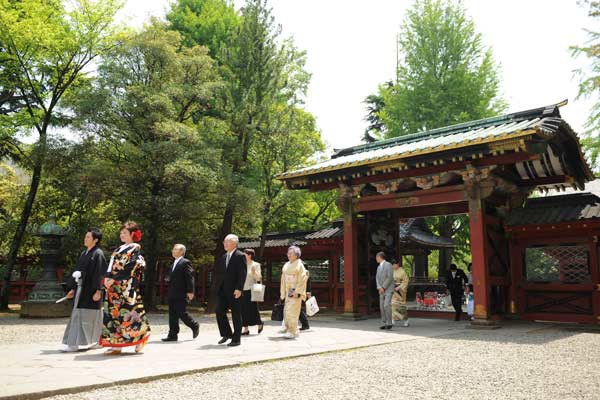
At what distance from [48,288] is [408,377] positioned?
1181cm

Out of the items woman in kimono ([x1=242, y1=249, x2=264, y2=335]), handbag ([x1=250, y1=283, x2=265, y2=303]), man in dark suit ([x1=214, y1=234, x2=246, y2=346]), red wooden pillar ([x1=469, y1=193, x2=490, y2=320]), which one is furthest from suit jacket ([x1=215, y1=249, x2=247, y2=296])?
red wooden pillar ([x1=469, y1=193, x2=490, y2=320])

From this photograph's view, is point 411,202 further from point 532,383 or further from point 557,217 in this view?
point 532,383

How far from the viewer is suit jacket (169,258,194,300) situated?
7.51 metres

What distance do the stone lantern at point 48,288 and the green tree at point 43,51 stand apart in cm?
295

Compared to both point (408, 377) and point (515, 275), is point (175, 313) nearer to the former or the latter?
point (408, 377)

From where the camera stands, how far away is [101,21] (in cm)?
1684

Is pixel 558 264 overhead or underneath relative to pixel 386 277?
overhead

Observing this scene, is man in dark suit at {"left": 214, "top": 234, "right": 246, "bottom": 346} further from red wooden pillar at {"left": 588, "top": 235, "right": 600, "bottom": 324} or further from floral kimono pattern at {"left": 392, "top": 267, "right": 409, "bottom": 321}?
red wooden pillar at {"left": 588, "top": 235, "right": 600, "bottom": 324}

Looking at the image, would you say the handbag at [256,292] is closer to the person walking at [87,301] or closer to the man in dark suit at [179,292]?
the man in dark suit at [179,292]

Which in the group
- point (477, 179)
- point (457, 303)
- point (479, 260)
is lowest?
point (457, 303)

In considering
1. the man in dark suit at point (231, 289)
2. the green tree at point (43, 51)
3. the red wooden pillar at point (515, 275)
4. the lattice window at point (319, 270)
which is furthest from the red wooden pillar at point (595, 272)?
the green tree at point (43, 51)

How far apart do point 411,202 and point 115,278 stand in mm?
7643

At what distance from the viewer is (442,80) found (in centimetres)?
2098

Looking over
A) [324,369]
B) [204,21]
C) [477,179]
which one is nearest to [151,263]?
[477,179]
